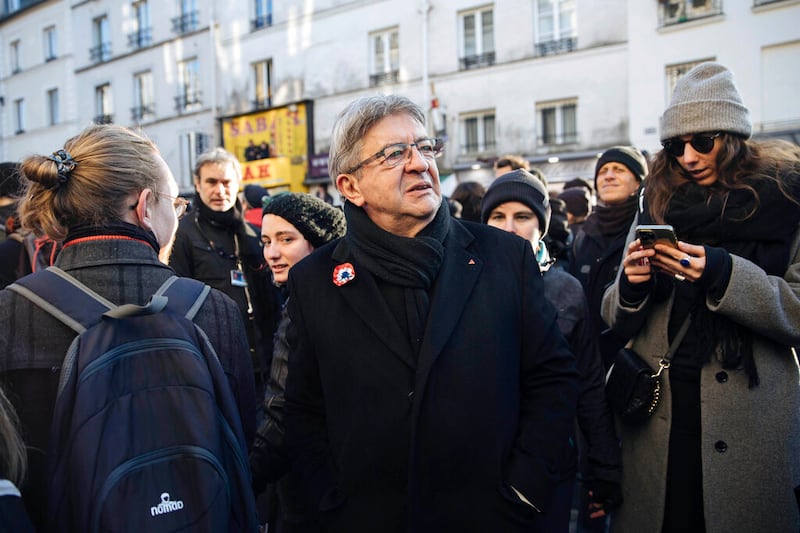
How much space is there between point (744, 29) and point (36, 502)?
1557 cm

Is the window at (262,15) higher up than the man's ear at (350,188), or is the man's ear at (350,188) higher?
the window at (262,15)

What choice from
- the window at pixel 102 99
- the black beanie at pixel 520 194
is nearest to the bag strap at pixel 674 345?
the black beanie at pixel 520 194

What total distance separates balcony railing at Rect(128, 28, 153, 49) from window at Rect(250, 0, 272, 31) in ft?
18.1

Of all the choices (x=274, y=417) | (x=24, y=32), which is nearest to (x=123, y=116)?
(x=24, y=32)

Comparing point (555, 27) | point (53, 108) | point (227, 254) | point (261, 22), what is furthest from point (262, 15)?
point (227, 254)

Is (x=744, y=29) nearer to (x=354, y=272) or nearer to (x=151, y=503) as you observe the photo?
(x=354, y=272)

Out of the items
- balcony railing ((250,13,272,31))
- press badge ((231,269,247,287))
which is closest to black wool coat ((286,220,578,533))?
press badge ((231,269,247,287))

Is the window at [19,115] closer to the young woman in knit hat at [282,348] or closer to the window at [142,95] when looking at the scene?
the window at [142,95]

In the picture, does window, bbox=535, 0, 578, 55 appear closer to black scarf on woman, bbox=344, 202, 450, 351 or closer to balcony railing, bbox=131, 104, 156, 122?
black scarf on woman, bbox=344, 202, 450, 351

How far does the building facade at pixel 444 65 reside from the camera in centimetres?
1373

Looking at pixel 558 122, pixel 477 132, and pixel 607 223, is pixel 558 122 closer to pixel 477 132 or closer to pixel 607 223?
pixel 477 132

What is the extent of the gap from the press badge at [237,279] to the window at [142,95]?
22644 millimetres

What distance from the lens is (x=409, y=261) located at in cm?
211

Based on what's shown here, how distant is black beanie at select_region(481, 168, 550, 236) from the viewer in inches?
122
